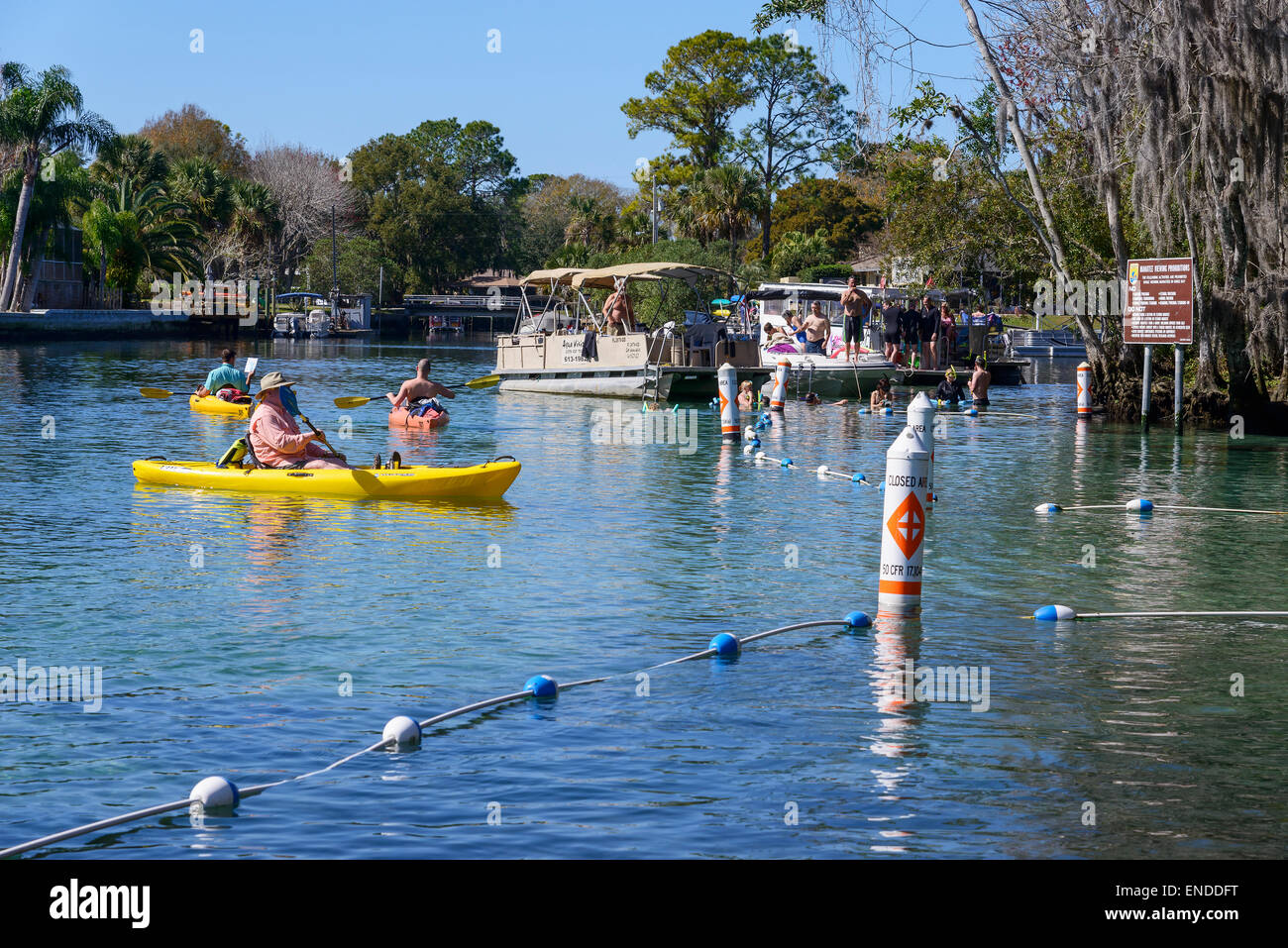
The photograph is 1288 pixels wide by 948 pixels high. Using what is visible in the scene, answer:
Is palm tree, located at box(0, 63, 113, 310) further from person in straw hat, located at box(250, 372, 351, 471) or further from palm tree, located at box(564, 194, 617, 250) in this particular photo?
person in straw hat, located at box(250, 372, 351, 471)

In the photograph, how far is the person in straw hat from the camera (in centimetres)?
1714

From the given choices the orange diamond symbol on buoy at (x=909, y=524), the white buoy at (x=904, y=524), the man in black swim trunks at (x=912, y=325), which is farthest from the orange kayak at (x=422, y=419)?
the orange diamond symbol on buoy at (x=909, y=524)

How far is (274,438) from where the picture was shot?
17141mm

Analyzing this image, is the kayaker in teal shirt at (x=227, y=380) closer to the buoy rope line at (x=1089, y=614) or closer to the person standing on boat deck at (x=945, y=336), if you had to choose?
the person standing on boat deck at (x=945, y=336)

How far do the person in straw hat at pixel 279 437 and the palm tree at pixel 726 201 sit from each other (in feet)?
170

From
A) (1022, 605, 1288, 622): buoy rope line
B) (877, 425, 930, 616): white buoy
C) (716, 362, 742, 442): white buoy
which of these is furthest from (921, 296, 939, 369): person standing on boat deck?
(877, 425, 930, 616): white buoy

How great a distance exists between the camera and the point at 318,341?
8069 centimetres

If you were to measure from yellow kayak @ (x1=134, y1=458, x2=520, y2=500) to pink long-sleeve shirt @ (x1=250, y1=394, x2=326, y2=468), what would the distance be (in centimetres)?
24

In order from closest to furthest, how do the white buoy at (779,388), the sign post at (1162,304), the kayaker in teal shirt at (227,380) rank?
1. the sign post at (1162,304)
2. the kayaker in teal shirt at (227,380)
3. the white buoy at (779,388)

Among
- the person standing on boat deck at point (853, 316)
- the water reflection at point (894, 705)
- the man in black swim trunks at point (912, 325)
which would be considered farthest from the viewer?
the man in black swim trunks at point (912, 325)

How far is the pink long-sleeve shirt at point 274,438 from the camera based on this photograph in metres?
17.2
